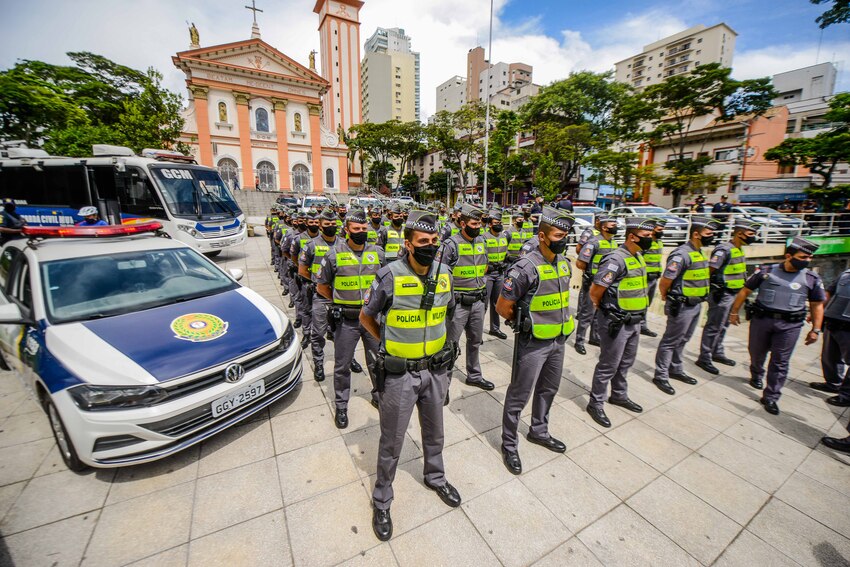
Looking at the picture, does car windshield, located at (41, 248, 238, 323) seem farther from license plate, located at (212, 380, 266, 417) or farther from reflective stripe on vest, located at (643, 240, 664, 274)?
reflective stripe on vest, located at (643, 240, 664, 274)

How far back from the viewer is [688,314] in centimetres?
458

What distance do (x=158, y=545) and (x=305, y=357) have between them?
10.1 feet

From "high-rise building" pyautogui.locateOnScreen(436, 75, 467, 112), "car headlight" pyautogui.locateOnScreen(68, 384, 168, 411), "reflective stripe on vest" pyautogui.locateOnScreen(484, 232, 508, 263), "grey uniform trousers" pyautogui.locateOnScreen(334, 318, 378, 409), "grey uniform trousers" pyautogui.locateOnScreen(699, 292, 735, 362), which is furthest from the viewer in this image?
"high-rise building" pyautogui.locateOnScreen(436, 75, 467, 112)

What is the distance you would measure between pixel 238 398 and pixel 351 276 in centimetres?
159

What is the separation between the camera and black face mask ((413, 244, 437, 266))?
2396 millimetres

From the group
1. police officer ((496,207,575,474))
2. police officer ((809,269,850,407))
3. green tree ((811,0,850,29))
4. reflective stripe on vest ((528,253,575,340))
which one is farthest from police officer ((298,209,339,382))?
green tree ((811,0,850,29))

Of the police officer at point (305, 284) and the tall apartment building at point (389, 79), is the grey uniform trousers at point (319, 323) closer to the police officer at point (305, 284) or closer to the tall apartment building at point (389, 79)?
the police officer at point (305, 284)

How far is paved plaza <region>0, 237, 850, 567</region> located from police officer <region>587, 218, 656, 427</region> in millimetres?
500

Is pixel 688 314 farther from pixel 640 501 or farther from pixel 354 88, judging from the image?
pixel 354 88

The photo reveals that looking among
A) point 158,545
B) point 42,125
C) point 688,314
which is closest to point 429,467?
point 158,545

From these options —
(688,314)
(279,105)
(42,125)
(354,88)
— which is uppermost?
(354,88)

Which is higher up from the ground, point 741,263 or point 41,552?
point 741,263

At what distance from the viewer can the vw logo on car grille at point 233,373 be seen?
3006 millimetres

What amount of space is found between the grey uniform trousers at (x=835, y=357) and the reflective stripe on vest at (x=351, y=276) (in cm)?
607
